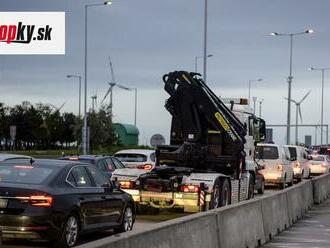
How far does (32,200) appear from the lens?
10.8 meters

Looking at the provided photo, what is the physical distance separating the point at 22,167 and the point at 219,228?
12.1 feet

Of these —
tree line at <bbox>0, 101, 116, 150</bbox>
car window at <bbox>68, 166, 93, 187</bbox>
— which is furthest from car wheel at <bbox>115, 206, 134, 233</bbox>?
tree line at <bbox>0, 101, 116, 150</bbox>

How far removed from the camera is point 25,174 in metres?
11.7

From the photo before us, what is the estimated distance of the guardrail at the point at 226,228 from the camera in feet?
24.1

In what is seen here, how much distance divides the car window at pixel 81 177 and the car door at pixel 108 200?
0.24 m

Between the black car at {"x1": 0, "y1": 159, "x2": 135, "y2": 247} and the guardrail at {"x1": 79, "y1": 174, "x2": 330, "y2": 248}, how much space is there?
2473mm

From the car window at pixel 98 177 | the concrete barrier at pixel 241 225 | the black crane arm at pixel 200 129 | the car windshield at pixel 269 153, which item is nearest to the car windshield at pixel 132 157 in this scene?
the black crane arm at pixel 200 129

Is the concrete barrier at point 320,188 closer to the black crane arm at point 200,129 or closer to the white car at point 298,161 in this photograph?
the black crane arm at point 200,129

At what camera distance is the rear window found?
1145 centimetres

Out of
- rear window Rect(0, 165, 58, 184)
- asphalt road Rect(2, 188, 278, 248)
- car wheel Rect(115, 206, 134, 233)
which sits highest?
rear window Rect(0, 165, 58, 184)

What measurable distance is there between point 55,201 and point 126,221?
3000mm

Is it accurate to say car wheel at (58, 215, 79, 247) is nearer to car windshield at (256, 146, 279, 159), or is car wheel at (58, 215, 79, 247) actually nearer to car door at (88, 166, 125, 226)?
car door at (88, 166, 125, 226)

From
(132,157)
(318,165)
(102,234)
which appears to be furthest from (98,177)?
(318,165)

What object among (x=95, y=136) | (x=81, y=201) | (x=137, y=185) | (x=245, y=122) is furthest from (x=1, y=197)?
(x=95, y=136)
